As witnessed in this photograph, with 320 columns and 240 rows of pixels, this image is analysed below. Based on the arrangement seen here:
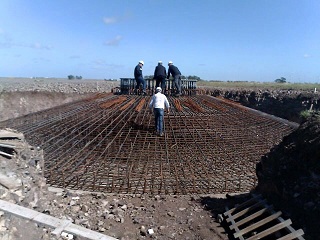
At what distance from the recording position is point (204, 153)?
8656mm

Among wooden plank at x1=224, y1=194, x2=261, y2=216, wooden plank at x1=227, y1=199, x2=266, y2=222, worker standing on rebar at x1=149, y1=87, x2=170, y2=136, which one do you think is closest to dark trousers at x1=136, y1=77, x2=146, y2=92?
worker standing on rebar at x1=149, y1=87, x2=170, y2=136

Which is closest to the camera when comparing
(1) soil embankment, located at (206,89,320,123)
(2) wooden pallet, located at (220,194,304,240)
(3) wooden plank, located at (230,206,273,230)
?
(2) wooden pallet, located at (220,194,304,240)

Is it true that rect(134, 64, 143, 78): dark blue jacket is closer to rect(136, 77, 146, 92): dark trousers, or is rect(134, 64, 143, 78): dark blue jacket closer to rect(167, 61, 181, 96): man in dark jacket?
rect(136, 77, 146, 92): dark trousers

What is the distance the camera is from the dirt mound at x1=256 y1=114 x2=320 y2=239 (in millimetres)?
5164

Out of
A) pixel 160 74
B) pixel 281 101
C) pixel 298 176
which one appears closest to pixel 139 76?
pixel 160 74

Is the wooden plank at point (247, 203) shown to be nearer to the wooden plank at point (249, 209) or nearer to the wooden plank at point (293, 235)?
the wooden plank at point (249, 209)

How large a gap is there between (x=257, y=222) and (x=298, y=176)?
1.09 metres

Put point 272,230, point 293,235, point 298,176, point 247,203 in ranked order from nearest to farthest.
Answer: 1. point 293,235
2. point 272,230
3. point 298,176
4. point 247,203

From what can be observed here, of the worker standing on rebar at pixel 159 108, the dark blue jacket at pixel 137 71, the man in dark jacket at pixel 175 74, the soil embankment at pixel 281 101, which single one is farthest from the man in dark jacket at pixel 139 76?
the soil embankment at pixel 281 101

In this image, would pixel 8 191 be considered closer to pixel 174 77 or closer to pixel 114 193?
pixel 114 193

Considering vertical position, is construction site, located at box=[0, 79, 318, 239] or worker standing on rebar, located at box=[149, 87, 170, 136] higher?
worker standing on rebar, located at box=[149, 87, 170, 136]

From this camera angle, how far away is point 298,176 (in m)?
5.75

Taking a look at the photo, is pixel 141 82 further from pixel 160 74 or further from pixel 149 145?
pixel 149 145

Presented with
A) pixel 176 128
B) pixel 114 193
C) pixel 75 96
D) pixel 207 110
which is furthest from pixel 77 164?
pixel 75 96
